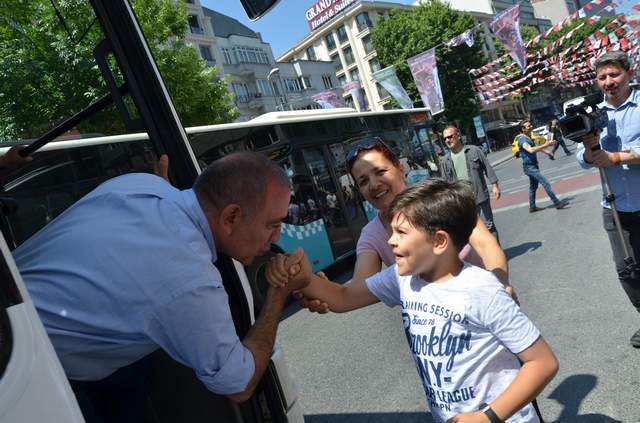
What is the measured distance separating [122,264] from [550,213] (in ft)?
30.5

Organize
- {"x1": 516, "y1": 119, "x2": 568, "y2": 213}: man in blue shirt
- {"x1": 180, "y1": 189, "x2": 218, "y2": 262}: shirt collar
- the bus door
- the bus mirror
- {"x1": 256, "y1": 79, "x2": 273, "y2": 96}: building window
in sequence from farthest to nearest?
{"x1": 256, "y1": 79, "x2": 273, "y2": 96}: building window
{"x1": 516, "y1": 119, "x2": 568, "y2": 213}: man in blue shirt
the bus door
the bus mirror
{"x1": 180, "y1": 189, "x2": 218, "y2": 262}: shirt collar

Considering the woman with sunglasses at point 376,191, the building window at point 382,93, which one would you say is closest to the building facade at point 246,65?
the building window at point 382,93

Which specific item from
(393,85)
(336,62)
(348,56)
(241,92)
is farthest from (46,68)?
(336,62)

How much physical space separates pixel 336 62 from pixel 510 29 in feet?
157

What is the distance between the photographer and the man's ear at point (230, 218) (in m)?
1.71

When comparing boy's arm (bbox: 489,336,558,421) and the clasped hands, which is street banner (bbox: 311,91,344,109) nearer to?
the clasped hands

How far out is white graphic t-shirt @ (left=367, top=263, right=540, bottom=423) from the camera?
1.56m

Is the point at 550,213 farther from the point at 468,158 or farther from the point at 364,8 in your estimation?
the point at 364,8

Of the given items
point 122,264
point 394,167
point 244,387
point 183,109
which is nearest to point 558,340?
point 394,167

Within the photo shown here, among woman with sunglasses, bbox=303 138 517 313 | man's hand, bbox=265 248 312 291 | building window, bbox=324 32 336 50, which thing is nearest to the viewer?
man's hand, bbox=265 248 312 291

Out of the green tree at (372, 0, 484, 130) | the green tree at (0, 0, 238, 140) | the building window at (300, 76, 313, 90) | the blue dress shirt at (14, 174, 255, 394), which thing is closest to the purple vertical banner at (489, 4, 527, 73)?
the green tree at (0, 0, 238, 140)

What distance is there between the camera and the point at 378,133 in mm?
11312

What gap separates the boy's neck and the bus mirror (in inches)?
59.4

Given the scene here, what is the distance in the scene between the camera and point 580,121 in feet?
9.97
